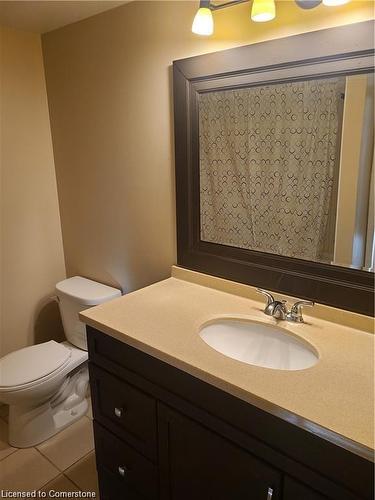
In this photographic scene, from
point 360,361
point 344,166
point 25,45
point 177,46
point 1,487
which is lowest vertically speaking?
point 1,487

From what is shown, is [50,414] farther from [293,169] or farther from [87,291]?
[293,169]

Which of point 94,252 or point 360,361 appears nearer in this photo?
point 360,361

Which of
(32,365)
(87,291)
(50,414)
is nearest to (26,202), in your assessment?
(87,291)

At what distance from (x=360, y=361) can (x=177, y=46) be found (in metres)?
1.34

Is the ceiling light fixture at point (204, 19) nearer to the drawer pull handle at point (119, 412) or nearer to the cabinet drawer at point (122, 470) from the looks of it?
the drawer pull handle at point (119, 412)

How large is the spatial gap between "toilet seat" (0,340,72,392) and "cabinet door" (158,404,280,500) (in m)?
0.87

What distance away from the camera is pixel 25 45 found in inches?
78.7

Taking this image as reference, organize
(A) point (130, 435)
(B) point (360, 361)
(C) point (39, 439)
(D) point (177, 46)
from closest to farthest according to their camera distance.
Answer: (B) point (360, 361), (A) point (130, 435), (D) point (177, 46), (C) point (39, 439)

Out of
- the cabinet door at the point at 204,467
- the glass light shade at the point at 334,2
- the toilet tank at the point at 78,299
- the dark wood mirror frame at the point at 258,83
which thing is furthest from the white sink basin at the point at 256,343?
the glass light shade at the point at 334,2

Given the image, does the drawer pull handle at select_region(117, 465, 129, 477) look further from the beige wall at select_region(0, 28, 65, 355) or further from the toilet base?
the beige wall at select_region(0, 28, 65, 355)

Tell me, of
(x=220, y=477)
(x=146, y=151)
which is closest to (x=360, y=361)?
(x=220, y=477)

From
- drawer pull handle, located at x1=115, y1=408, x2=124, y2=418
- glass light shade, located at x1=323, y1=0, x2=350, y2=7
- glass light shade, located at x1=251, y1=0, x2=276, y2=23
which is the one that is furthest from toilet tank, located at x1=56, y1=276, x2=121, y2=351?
glass light shade, located at x1=323, y1=0, x2=350, y2=7

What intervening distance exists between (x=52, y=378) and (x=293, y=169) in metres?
1.52

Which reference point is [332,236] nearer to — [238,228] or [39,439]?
[238,228]
